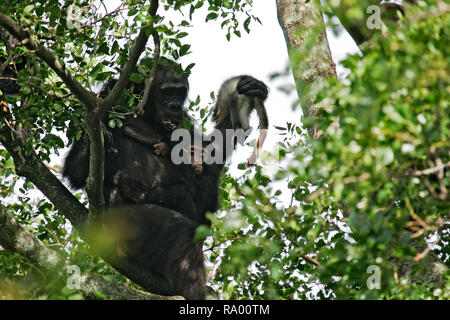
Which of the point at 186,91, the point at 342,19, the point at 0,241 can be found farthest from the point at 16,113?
the point at 342,19

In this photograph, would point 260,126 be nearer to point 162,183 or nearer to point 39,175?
point 162,183

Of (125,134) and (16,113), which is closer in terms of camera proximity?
(16,113)

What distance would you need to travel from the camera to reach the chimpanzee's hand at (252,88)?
6.19m

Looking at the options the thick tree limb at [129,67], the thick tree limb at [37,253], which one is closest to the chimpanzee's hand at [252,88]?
the thick tree limb at [129,67]

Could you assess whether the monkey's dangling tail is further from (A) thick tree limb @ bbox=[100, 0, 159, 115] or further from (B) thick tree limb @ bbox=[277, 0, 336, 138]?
(A) thick tree limb @ bbox=[100, 0, 159, 115]

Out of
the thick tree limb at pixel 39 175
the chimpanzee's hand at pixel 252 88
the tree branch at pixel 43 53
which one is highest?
the chimpanzee's hand at pixel 252 88

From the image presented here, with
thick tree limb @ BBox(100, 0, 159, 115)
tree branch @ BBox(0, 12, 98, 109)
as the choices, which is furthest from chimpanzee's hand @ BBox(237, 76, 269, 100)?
tree branch @ BBox(0, 12, 98, 109)

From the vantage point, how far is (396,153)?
2336 mm

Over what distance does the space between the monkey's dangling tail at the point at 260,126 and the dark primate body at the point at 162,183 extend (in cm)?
5

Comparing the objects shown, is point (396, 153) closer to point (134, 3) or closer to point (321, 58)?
point (321, 58)

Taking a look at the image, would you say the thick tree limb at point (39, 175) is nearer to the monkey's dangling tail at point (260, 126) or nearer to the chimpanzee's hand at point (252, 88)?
the monkey's dangling tail at point (260, 126)

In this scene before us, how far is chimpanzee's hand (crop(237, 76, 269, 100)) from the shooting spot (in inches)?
244
